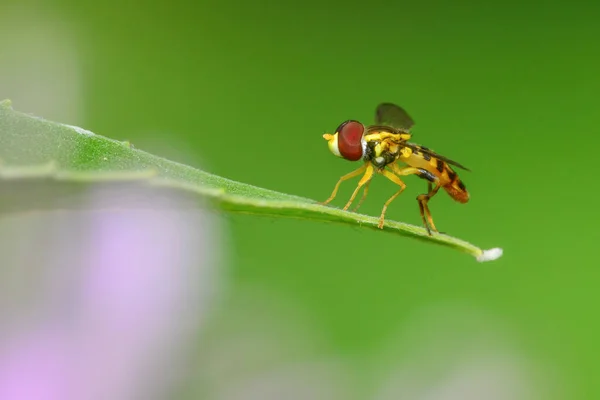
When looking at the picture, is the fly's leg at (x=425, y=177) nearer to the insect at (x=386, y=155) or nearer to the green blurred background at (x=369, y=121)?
the insect at (x=386, y=155)

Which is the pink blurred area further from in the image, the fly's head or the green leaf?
the green leaf

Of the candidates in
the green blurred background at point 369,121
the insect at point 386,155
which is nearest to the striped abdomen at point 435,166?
the insect at point 386,155

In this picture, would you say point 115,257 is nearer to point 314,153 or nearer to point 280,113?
point 314,153

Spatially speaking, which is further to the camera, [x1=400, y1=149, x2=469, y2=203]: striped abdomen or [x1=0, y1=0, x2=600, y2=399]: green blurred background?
[x1=0, y1=0, x2=600, y2=399]: green blurred background

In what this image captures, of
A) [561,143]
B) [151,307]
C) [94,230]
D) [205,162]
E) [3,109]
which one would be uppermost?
[561,143]

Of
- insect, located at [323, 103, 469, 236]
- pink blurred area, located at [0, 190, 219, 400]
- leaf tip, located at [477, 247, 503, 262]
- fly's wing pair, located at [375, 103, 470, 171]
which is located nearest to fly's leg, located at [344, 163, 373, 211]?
insect, located at [323, 103, 469, 236]

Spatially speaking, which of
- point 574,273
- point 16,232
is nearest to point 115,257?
point 16,232
